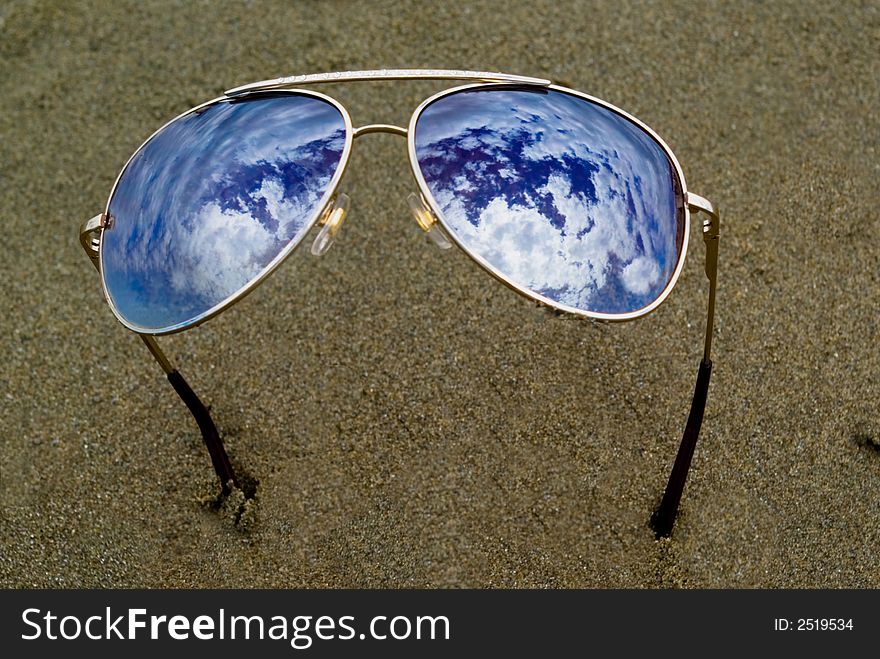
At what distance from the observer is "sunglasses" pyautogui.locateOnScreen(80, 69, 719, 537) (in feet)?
3.31

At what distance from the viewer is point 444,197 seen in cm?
101

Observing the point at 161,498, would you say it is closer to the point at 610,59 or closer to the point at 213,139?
the point at 213,139

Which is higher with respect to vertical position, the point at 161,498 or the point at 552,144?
the point at 552,144

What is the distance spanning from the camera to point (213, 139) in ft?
3.54

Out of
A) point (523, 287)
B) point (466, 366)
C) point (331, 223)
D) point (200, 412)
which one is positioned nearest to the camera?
point (523, 287)

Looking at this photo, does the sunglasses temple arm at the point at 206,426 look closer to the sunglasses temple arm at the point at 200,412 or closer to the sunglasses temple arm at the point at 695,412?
the sunglasses temple arm at the point at 200,412

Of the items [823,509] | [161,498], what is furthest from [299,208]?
[823,509]

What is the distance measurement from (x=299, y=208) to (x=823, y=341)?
3.02 feet

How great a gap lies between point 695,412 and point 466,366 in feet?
1.38

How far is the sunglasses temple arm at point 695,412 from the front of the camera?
1004 mm

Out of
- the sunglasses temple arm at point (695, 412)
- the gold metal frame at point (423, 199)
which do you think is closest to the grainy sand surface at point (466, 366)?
the sunglasses temple arm at point (695, 412)

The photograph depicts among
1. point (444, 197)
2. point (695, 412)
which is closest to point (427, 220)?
point (444, 197)

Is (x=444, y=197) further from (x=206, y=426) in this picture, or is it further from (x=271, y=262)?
(x=206, y=426)

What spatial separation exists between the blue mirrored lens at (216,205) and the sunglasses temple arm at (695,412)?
440mm
